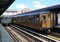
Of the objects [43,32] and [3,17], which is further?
[3,17]

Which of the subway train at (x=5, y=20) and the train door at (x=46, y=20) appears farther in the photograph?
the subway train at (x=5, y=20)

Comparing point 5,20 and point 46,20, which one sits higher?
point 46,20

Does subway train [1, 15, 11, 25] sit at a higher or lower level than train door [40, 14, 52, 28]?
lower

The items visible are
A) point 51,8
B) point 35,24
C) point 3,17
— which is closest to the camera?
point 51,8

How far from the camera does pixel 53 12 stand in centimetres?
2006

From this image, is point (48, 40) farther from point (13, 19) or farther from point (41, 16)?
point (13, 19)

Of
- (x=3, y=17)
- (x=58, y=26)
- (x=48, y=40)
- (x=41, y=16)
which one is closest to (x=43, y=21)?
(x=41, y=16)

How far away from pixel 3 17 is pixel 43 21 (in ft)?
76.3

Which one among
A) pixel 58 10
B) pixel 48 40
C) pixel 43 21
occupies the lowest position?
pixel 48 40

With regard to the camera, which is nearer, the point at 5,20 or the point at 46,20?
the point at 46,20

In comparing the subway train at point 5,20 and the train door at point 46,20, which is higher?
the train door at point 46,20

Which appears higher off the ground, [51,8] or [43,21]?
[51,8]

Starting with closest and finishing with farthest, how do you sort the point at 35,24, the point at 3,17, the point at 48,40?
the point at 48,40 < the point at 35,24 < the point at 3,17

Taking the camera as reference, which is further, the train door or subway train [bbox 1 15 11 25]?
subway train [bbox 1 15 11 25]
